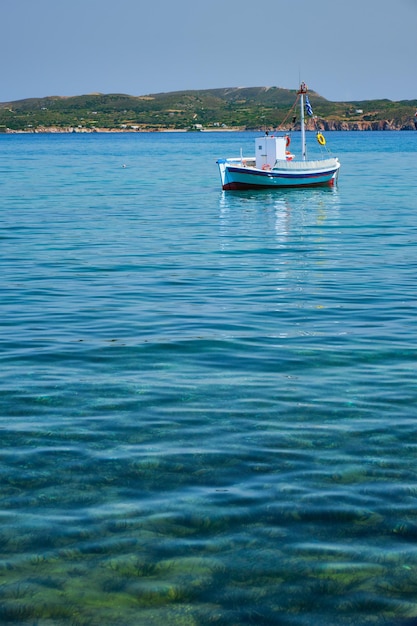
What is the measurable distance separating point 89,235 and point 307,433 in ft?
79.4

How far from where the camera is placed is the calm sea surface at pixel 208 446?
23.1 feet

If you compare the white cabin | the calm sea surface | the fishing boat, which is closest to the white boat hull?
the fishing boat

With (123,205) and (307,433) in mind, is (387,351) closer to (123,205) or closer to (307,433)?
(307,433)

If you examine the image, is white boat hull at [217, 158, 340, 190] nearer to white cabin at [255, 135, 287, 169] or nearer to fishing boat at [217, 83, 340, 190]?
fishing boat at [217, 83, 340, 190]

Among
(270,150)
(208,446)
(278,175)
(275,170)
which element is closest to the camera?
(208,446)

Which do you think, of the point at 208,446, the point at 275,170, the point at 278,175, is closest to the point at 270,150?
the point at 275,170

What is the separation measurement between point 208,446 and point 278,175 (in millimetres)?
45186

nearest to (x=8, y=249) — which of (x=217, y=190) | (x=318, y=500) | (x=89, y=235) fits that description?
(x=89, y=235)

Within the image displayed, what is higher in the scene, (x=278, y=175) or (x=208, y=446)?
(x=278, y=175)

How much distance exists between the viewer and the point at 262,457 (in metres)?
9.69

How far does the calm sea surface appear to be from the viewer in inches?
277

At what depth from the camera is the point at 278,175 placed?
54.0 meters

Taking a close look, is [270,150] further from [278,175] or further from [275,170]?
[278,175]

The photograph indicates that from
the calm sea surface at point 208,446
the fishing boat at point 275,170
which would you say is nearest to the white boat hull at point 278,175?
the fishing boat at point 275,170
